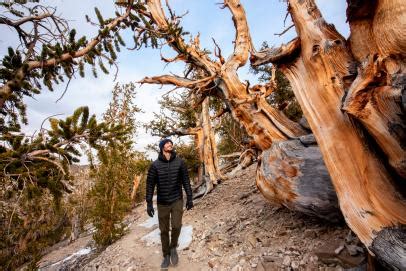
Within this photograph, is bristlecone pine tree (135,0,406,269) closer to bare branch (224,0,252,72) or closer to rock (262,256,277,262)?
rock (262,256,277,262)

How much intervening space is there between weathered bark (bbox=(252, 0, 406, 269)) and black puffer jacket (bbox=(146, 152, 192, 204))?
235cm

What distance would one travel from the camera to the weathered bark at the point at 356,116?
2.27 meters

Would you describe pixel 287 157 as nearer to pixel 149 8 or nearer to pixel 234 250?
pixel 234 250

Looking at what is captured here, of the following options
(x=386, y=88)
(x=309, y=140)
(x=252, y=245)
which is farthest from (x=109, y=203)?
(x=386, y=88)

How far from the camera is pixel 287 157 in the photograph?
3701mm

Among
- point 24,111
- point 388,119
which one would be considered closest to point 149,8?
point 24,111

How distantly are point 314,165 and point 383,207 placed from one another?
1082mm

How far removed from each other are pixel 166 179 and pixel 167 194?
254mm

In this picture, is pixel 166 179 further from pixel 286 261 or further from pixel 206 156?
pixel 206 156

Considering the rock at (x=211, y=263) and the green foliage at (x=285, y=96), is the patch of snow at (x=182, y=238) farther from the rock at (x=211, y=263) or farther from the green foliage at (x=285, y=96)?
the green foliage at (x=285, y=96)

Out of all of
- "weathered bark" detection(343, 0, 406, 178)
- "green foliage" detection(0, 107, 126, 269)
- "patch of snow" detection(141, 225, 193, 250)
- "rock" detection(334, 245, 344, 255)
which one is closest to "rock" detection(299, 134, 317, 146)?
"weathered bark" detection(343, 0, 406, 178)

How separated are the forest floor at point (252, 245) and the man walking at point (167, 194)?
0.41m

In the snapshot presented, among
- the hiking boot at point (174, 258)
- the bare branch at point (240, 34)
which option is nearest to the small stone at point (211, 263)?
the hiking boot at point (174, 258)

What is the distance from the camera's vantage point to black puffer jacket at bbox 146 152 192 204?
429 cm
